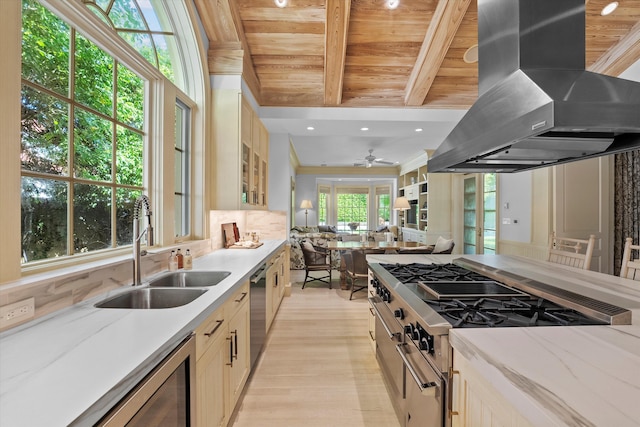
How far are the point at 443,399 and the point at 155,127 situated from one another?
7.80 feet

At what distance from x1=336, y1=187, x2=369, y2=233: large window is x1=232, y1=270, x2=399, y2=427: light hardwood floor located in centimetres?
736

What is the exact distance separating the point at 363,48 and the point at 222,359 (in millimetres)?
3432

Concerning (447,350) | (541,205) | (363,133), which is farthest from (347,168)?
(447,350)

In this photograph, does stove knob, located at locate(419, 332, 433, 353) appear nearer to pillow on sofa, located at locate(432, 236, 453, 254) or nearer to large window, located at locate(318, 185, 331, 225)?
pillow on sofa, located at locate(432, 236, 453, 254)

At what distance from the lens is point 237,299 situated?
1780 millimetres

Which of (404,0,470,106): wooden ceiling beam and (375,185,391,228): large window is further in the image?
(375,185,391,228): large window

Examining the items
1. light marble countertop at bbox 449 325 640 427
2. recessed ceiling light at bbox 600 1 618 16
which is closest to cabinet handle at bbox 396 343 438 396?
light marble countertop at bbox 449 325 640 427

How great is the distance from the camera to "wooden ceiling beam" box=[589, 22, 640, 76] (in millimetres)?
3023

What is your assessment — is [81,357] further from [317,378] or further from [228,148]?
[228,148]

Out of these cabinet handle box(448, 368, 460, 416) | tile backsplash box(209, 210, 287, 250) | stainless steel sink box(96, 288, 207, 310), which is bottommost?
cabinet handle box(448, 368, 460, 416)

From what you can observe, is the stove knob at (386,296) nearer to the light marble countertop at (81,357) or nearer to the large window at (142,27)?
the light marble countertop at (81,357)

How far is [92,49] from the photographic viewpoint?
1.60 meters

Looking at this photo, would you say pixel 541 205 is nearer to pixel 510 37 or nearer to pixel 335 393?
pixel 510 37

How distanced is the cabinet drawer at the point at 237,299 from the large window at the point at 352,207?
892 cm
